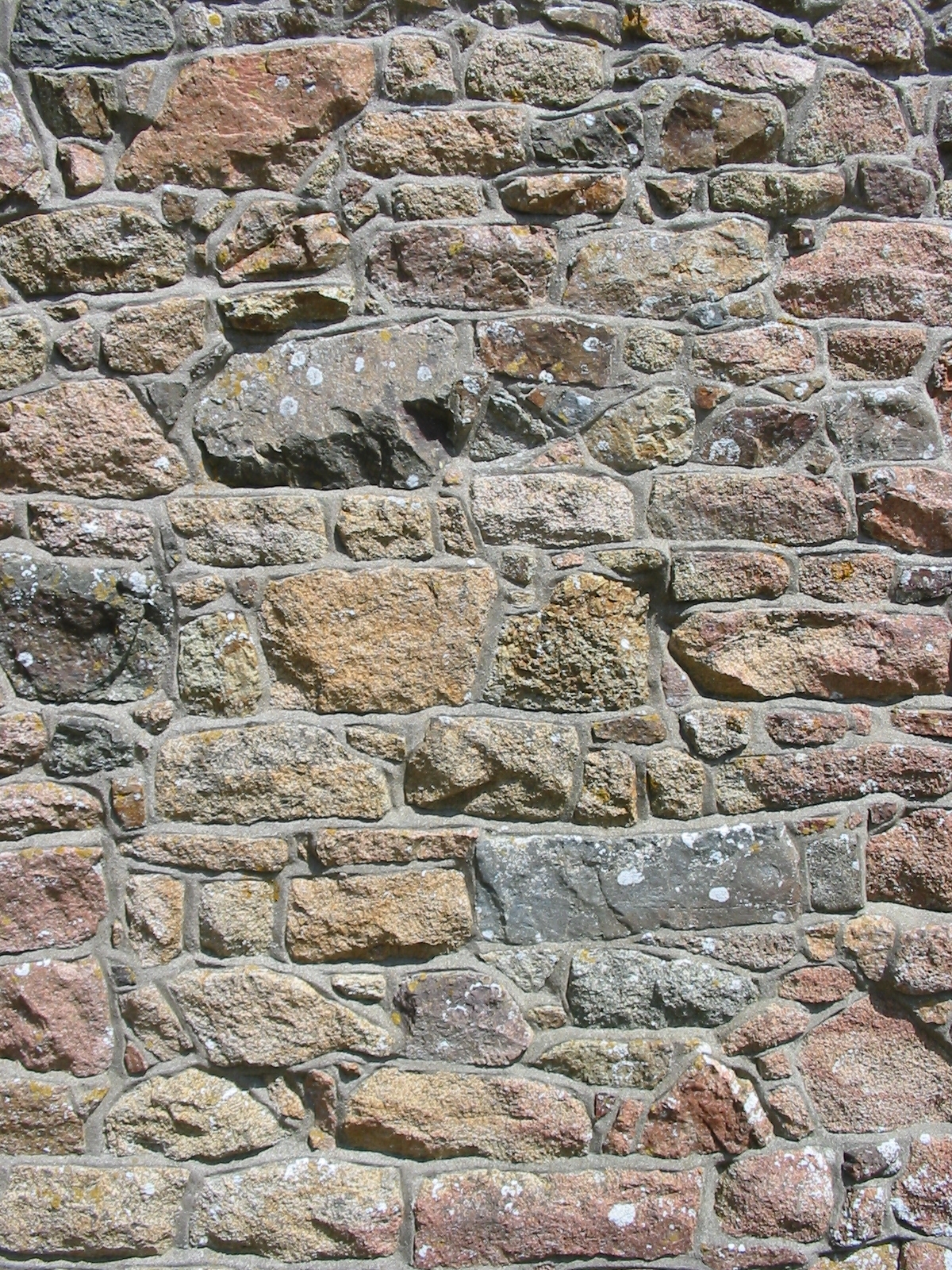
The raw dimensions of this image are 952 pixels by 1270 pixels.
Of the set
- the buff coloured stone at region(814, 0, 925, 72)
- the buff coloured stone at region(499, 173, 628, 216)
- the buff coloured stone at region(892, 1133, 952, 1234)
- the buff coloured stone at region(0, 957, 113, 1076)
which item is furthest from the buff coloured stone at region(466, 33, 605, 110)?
the buff coloured stone at region(892, 1133, 952, 1234)

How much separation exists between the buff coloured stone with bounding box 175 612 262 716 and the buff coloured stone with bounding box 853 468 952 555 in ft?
4.82

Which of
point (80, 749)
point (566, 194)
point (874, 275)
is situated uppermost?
point (566, 194)

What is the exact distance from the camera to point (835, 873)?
219 centimetres

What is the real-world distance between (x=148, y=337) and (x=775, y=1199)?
2.33 metres

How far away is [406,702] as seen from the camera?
7.09ft

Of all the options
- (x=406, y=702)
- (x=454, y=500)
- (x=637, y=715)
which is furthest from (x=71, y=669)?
(x=637, y=715)

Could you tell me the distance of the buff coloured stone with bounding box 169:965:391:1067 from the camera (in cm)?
204

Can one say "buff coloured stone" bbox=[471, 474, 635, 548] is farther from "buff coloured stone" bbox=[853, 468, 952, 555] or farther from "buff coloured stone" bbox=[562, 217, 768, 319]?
"buff coloured stone" bbox=[853, 468, 952, 555]

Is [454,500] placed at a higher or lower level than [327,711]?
higher

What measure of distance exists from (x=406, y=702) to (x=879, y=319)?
1.47 meters

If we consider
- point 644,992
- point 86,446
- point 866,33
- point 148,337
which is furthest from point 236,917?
point 866,33

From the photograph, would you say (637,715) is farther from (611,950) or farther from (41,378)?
(41,378)

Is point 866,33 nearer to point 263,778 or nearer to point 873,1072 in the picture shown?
point 263,778

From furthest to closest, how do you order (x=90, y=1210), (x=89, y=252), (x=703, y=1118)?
(x=89, y=252)
(x=703, y=1118)
(x=90, y=1210)
